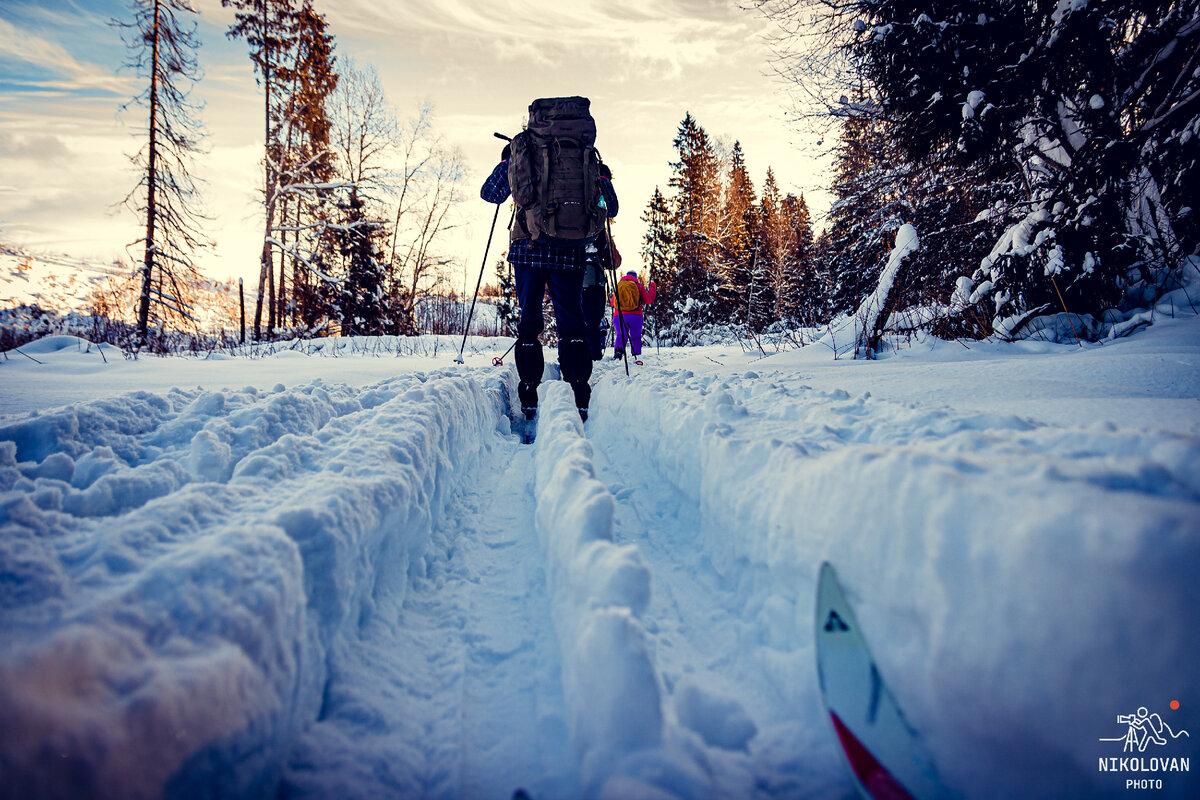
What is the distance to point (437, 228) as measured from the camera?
857 inches

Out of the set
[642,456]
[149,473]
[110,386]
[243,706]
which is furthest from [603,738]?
[110,386]

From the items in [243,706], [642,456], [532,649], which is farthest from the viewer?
[642,456]

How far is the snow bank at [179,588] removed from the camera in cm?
64

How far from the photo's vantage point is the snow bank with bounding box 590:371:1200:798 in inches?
27.6

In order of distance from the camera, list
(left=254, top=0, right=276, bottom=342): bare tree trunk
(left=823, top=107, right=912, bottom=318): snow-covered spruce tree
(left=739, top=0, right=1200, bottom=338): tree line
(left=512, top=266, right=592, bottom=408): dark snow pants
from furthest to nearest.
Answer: (left=254, top=0, right=276, bottom=342): bare tree trunk → (left=823, top=107, right=912, bottom=318): snow-covered spruce tree → (left=739, top=0, right=1200, bottom=338): tree line → (left=512, top=266, right=592, bottom=408): dark snow pants

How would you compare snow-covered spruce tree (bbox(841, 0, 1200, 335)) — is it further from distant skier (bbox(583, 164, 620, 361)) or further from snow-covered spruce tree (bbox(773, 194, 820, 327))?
Answer: snow-covered spruce tree (bbox(773, 194, 820, 327))

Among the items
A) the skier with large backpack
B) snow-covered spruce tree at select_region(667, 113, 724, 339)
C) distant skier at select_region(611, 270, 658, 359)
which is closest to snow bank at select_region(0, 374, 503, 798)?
the skier with large backpack

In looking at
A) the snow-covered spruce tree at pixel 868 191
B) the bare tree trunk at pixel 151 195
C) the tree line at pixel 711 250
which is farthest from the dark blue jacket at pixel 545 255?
the tree line at pixel 711 250

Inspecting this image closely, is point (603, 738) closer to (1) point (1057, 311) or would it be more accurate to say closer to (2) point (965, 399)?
(2) point (965, 399)

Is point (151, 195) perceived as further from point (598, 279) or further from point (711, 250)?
point (711, 250)

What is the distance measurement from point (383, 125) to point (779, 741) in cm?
2353

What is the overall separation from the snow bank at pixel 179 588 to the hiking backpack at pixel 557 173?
2.13 meters

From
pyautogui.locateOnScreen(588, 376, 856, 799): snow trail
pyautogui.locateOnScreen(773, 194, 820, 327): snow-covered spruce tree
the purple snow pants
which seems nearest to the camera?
pyautogui.locateOnScreen(588, 376, 856, 799): snow trail

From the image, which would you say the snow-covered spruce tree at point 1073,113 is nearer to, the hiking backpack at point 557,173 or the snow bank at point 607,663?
the hiking backpack at point 557,173
